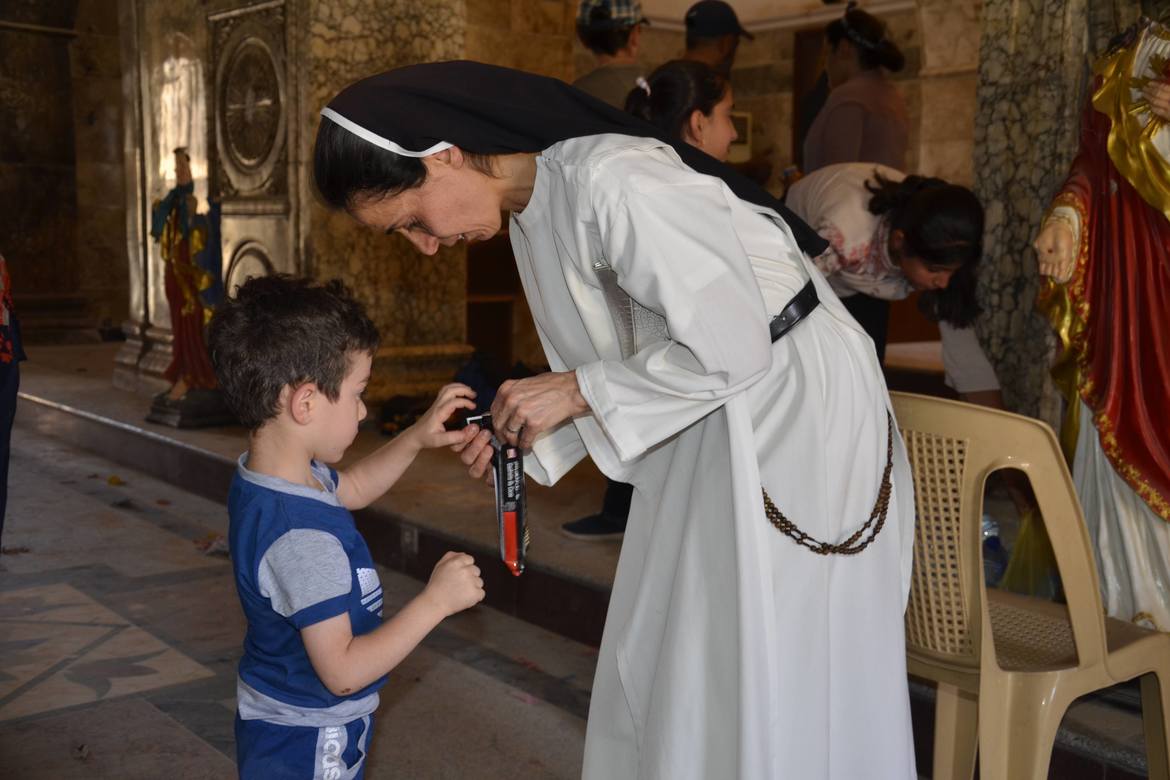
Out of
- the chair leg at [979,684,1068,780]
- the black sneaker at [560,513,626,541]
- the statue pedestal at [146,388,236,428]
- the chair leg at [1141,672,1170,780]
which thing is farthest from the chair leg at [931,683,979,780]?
the statue pedestal at [146,388,236,428]

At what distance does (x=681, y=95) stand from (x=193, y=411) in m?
4.02

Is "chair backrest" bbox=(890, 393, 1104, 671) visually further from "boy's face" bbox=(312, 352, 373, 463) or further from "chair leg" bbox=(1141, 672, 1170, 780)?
"boy's face" bbox=(312, 352, 373, 463)

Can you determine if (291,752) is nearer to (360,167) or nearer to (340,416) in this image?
(340,416)

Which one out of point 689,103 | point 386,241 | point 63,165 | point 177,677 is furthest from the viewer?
point 63,165

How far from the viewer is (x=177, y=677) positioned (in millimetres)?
3689

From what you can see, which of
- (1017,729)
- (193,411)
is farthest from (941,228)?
(193,411)

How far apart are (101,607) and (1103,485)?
129 inches

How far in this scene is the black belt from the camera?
1927 millimetres

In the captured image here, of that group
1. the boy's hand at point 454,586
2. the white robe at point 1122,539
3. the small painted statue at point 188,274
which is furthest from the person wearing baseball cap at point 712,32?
the small painted statue at point 188,274

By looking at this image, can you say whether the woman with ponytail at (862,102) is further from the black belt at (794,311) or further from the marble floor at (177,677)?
the black belt at (794,311)

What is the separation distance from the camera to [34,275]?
11.8 meters

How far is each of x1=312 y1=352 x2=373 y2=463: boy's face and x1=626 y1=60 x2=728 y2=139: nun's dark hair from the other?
84.1 inches

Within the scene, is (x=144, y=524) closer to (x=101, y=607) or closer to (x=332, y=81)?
(x=101, y=607)

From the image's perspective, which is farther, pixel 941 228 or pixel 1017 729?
pixel 941 228
